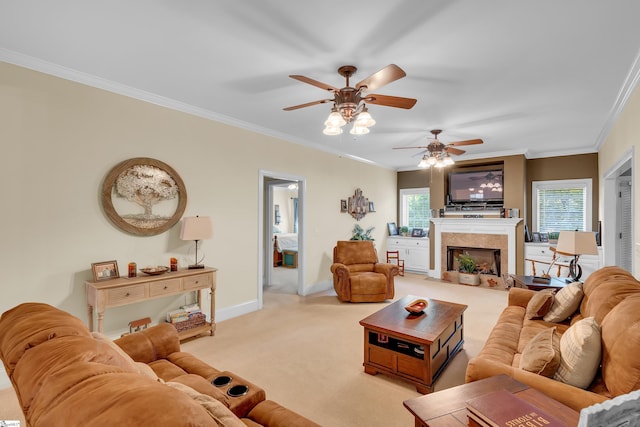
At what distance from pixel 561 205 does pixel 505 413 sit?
21.6 feet

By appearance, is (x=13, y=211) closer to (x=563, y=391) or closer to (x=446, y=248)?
(x=563, y=391)

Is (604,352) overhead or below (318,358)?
overhead

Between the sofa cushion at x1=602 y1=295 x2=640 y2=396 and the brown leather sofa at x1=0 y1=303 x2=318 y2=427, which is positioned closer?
the brown leather sofa at x1=0 y1=303 x2=318 y2=427

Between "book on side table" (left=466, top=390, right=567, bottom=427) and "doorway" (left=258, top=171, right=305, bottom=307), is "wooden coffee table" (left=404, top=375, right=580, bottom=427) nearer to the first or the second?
"book on side table" (left=466, top=390, right=567, bottom=427)

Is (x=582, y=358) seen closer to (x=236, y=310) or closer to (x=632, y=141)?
(x=632, y=141)

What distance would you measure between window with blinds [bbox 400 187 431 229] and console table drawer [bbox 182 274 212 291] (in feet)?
19.5

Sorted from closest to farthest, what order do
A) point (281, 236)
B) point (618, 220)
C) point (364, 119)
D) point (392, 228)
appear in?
point (364, 119)
point (618, 220)
point (392, 228)
point (281, 236)

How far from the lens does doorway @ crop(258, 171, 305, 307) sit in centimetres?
513

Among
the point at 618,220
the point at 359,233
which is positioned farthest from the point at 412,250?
the point at 618,220

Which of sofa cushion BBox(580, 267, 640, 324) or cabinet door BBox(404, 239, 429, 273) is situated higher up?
sofa cushion BBox(580, 267, 640, 324)

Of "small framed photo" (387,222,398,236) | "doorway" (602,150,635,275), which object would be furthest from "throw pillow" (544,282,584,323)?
"small framed photo" (387,222,398,236)

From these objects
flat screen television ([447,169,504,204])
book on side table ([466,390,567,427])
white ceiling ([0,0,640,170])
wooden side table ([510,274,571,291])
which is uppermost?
white ceiling ([0,0,640,170])

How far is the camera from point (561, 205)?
6188 millimetres

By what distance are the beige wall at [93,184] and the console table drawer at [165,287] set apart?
418 millimetres
